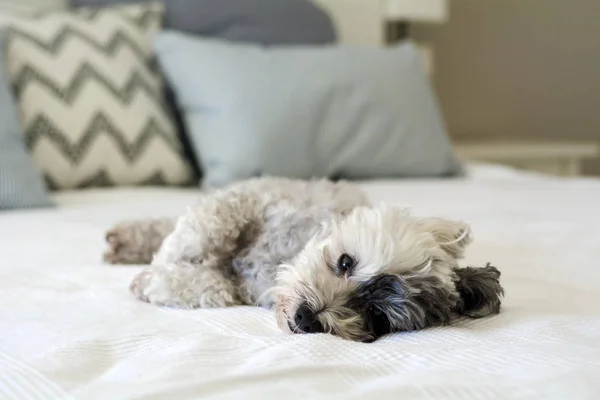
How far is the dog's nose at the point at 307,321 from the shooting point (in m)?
1.01

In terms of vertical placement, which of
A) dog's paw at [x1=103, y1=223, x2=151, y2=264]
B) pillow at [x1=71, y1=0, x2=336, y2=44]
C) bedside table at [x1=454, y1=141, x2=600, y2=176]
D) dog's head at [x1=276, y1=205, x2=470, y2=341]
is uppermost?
pillow at [x1=71, y1=0, x2=336, y2=44]

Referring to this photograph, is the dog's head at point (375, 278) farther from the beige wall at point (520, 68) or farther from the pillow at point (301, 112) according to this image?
the beige wall at point (520, 68)

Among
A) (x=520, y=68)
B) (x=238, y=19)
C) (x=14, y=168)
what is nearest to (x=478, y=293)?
(x=14, y=168)

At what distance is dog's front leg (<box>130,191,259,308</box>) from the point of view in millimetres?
1137

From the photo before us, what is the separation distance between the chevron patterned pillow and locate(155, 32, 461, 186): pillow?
0.11 meters

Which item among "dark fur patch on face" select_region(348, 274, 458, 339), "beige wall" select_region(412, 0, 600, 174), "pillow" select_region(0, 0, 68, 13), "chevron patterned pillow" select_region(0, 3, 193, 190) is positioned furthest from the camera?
"beige wall" select_region(412, 0, 600, 174)

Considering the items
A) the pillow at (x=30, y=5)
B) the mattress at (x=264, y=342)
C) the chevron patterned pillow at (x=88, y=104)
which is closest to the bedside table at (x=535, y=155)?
the chevron patterned pillow at (x=88, y=104)

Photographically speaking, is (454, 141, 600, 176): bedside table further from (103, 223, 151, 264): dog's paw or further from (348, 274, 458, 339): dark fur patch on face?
(348, 274, 458, 339): dark fur patch on face

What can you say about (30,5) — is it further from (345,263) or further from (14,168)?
(345,263)

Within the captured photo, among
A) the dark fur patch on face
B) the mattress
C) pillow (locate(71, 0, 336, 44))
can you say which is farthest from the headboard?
the dark fur patch on face

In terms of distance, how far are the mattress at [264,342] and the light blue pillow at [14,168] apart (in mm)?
174

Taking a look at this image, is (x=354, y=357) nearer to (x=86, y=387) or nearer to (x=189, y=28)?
(x=86, y=387)

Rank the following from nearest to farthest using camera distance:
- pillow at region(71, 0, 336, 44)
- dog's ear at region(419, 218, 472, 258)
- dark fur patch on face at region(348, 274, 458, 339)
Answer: dark fur patch on face at region(348, 274, 458, 339) → dog's ear at region(419, 218, 472, 258) → pillow at region(71, 0, 336, 44)

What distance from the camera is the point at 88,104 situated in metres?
2.09
